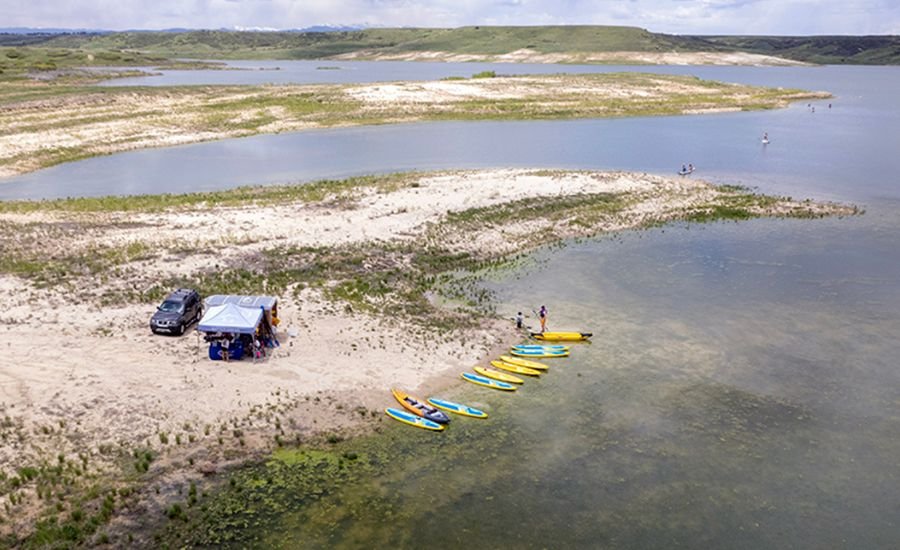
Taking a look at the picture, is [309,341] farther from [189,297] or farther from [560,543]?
[560,543]

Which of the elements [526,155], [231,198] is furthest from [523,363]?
[526,155]

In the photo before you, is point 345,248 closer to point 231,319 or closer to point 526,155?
point 231,319

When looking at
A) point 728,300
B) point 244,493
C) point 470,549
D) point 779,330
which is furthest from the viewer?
point 728,300

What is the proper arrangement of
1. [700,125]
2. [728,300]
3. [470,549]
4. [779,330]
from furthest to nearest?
[700,125], [728,300], [779,330], [470,549]

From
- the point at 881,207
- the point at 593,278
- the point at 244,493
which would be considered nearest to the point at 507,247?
the point at 593,278

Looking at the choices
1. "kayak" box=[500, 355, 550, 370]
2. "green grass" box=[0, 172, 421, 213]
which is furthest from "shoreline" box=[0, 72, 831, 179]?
"kayak" box=[500, 355, 550, 370]

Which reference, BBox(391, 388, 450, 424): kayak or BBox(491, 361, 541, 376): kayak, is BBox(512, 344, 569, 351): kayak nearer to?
BBox(491, 361, 541, 376): kayak

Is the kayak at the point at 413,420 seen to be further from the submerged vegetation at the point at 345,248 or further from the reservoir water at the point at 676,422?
the submerged vegetation at the point at 345,248

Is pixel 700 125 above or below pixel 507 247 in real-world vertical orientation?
above
